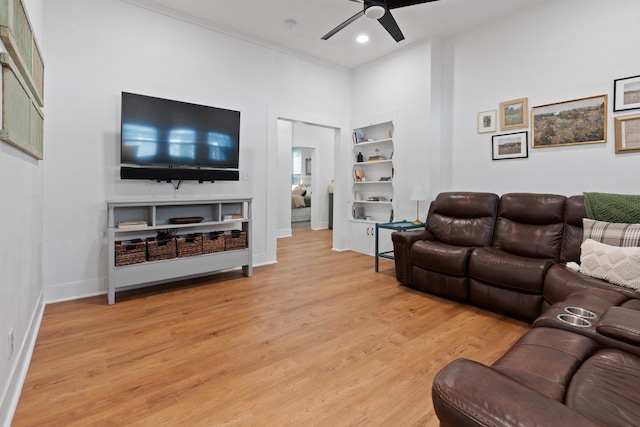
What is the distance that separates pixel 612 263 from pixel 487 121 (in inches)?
90.1

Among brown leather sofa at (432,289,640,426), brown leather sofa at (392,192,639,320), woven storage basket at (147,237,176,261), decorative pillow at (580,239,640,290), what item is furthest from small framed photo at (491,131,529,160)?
woven storage basket at (147,237,176,261)

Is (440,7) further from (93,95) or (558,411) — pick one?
(558,411)

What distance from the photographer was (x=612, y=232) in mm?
2533

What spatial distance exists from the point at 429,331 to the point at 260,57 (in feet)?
13.1

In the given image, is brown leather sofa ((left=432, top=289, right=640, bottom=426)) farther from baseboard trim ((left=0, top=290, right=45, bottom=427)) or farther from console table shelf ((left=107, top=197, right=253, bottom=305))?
console table shelf ((left=107, top=197, right=253, bottom=305))

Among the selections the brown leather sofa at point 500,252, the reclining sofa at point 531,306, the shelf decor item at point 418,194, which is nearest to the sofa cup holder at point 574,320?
the reclining sofa at point 531,306

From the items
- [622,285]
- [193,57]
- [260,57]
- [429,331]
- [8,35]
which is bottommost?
[429,331]

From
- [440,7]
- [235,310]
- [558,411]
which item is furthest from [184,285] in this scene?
[440,7]

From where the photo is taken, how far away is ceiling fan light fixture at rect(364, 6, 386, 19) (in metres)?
2.92

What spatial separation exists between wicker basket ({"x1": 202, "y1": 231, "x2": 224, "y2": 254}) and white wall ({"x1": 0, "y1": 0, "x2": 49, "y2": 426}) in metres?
1.43

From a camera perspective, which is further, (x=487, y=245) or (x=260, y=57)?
(x=260, y=57)

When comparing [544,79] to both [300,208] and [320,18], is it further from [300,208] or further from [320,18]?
[300,208]

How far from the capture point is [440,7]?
11.9ft

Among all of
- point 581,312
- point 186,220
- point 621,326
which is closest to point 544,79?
point 581,312
